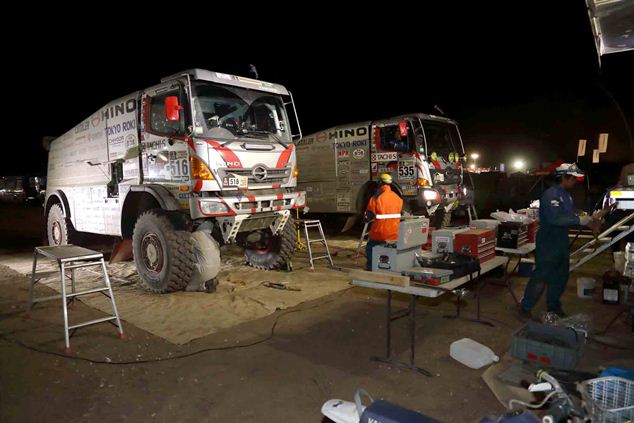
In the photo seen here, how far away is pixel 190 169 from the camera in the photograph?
6.04 meters

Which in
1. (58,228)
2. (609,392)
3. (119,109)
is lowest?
(609,392)

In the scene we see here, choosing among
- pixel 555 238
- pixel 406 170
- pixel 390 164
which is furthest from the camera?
pixel 390 164

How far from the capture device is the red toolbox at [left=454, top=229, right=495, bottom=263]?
4.97 m

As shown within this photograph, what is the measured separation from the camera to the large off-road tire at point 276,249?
7820 mm

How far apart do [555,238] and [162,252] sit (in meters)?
5.12

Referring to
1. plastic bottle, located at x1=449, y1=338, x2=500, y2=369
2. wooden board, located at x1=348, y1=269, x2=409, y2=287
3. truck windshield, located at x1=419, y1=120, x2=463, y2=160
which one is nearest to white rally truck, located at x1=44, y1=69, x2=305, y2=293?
wooden board, located at x1=348, y1=269, x2=409, y2=287

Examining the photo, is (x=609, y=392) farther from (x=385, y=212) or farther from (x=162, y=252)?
(x=162, y=252)

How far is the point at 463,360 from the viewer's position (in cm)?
404

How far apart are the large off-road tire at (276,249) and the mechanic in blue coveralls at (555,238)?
160 inches

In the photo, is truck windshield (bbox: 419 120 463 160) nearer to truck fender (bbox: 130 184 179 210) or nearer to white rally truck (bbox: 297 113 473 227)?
white rally truck (bbox: 297 113 473 227)

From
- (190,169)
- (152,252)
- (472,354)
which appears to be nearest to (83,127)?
(152,252)

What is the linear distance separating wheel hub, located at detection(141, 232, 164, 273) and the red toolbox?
13.5 feet

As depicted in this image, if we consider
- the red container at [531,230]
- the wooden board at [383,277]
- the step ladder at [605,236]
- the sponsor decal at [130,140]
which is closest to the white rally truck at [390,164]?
the red container at [531,230]

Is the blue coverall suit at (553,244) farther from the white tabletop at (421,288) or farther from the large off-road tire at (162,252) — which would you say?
the large off-road tire at (162,252)
